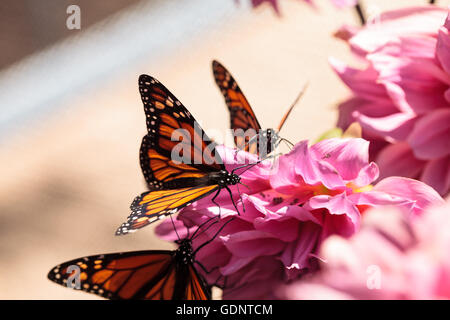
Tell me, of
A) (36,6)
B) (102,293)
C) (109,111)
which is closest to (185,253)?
(102,293)

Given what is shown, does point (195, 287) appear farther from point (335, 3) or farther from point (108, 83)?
point (108, 83)

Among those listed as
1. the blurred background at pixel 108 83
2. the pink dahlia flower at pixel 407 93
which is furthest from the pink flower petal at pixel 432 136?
the blurred background at pixel 108 83

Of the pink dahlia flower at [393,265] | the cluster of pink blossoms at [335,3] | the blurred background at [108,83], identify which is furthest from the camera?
the blurred background at [108,83]

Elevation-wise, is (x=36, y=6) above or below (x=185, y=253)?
above

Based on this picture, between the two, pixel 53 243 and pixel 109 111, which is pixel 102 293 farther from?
pixel 109 111

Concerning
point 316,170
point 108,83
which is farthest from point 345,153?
point 108,83

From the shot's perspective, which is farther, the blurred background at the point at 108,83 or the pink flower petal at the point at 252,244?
the blurred background at the point at 108,83

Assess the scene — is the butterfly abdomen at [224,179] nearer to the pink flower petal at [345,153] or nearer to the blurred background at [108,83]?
the pink flower petal at [345,153]
